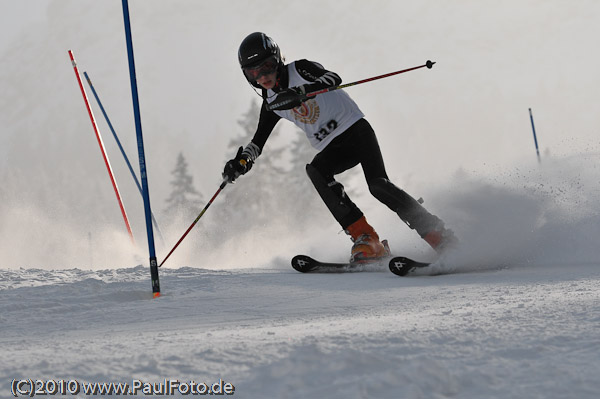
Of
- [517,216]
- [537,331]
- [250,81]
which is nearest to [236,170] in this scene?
[250,81]

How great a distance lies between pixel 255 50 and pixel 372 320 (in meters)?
2.57

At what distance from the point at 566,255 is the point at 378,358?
10.2ft

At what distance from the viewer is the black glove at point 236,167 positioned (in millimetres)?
4312

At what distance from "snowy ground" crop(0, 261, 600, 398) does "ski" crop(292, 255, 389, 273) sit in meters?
1.13

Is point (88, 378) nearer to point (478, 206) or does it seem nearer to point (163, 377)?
point (163, 377)

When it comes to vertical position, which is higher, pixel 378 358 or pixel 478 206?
pixel 478 206

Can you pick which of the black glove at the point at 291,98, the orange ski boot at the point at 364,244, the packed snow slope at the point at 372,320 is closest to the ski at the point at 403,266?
the packed snow slope at the point at 372,320

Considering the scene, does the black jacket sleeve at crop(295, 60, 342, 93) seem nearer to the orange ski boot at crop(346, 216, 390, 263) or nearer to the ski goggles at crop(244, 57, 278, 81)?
the ski goggles at crop(244, 57, 278, 81)

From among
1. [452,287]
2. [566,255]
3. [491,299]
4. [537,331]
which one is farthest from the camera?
[566,255]

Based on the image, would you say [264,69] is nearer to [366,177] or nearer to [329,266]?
[366,177]

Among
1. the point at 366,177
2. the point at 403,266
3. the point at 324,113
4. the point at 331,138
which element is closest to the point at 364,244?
the point at 366,177

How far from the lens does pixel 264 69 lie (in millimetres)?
4137

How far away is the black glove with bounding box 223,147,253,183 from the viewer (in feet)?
14.1

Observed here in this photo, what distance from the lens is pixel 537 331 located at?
1.58 m
